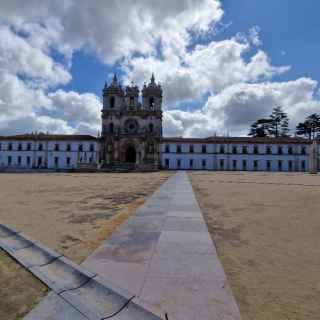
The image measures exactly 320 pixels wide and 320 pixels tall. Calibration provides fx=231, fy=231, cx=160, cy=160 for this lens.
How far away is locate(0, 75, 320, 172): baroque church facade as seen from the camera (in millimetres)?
58281

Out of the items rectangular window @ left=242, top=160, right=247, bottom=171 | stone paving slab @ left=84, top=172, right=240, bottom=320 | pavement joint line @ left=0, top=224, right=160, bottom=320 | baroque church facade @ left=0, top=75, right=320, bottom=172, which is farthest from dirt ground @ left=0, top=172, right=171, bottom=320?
rectangular window @ left=242, top=160, right=247, bottom=171

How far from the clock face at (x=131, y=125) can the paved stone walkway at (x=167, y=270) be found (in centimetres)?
5438

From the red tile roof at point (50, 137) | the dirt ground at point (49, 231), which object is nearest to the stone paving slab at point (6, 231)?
the dirt ground at point (49, 231)

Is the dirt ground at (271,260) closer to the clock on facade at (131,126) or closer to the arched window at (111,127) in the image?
the clock on facade at (131,126)

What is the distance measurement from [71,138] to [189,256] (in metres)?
62.4

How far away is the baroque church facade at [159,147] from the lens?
58.3 meters

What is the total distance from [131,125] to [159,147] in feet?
30.1

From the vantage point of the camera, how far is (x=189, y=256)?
11.3ft

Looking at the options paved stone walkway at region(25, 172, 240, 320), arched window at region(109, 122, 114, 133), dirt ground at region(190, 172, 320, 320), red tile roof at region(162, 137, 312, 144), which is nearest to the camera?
paved stone walkway at region(25, 172, 240, 320)

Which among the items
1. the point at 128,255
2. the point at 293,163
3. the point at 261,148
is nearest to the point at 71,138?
the point at 261,148

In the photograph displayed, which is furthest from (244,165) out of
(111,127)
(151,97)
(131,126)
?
(111,127)

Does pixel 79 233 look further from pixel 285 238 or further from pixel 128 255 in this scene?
pixel 285 238

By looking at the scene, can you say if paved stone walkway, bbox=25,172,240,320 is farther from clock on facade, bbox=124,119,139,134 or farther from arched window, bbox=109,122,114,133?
arched window, bbox=109,122,114,133

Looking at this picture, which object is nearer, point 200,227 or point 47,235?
point 47,235
